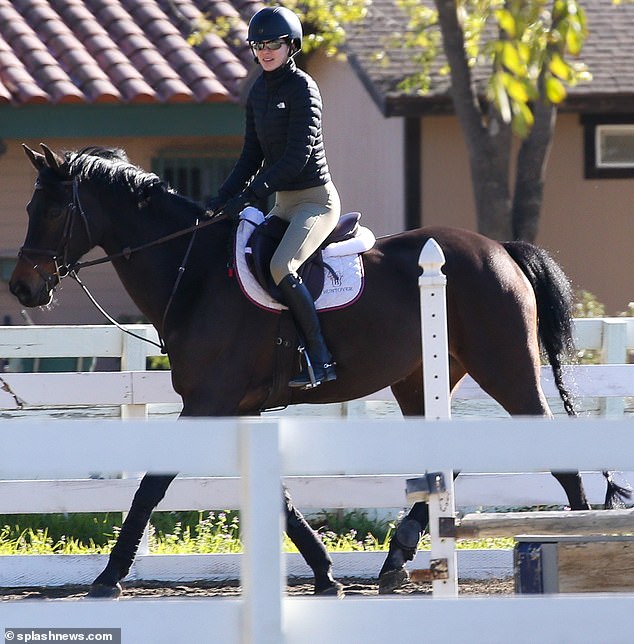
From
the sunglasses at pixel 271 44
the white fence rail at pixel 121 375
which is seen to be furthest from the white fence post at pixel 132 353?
the sunglasses at pixel 271 44

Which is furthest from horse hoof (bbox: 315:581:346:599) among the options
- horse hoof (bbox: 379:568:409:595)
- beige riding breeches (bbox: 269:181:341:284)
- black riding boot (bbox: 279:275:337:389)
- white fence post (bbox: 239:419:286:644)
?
white fence post (bbox: 239:419:286:644)

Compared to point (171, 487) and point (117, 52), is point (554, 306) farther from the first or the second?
point (117, 52)

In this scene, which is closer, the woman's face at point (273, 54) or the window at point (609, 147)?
the woman's face at point (273, 54)

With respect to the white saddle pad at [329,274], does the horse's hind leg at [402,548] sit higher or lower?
lower

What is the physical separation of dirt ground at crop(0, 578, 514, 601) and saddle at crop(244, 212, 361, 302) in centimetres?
156

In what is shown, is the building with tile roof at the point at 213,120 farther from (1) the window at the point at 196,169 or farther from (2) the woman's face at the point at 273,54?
(2) the woman's face at the point at 273,54

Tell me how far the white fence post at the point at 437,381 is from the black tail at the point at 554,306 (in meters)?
1.56

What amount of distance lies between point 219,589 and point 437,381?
2167 mm

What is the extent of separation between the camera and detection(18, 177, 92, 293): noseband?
241 inches

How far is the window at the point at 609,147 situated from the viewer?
13484 mm

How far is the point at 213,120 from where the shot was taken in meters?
12.8

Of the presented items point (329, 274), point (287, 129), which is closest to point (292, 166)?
point (287, 129)

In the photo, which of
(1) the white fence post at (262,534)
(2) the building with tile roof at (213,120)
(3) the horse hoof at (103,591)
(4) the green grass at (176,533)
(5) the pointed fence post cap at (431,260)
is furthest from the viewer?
(2) the building with tile roof at (213,120)

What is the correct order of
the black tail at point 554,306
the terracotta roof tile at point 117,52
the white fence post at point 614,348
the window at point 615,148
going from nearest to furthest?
the black tail at point 554,306
the white fence post at point 614,348
the terracotta roof tile at point 117,52
the window at point 615,148
